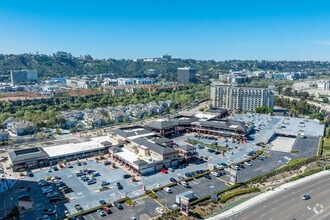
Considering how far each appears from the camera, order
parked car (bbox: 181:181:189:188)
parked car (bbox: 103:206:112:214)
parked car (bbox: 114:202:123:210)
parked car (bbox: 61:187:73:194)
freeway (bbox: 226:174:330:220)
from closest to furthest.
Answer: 1. freeway (bbox: 226:174:330:220)
2. parked car (bbox: 103:206:112:214)
3. parked car (bbox: 114:202:123:210)
4. parked car (bbox: 61:187:73:194)
5. parked car (bbox: 181:181:189:188)

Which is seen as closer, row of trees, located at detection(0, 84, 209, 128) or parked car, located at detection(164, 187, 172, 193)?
parked car, located at detection(164, 187, 172, 193)

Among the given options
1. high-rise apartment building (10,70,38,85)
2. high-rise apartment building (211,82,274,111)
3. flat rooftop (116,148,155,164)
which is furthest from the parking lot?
high-rise apartment building (10,70,38,85)

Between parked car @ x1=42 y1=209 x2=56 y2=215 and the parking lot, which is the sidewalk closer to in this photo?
the parking lot

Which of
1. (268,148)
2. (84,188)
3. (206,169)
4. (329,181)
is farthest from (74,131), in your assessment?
(329,181)

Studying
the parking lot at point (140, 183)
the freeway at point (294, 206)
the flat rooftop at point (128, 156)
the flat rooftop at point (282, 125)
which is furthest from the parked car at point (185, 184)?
the flat rooftop at point (282, 125)

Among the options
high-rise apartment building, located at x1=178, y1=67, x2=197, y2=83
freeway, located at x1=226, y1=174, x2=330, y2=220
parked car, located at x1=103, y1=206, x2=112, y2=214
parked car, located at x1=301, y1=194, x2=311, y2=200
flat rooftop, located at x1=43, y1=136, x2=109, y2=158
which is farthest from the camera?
high-rise apartment building, located at x1=178, y1=67, x2=197, y2=83

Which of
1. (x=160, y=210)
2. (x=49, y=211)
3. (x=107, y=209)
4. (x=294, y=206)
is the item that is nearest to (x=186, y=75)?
(x=294, y=206)
